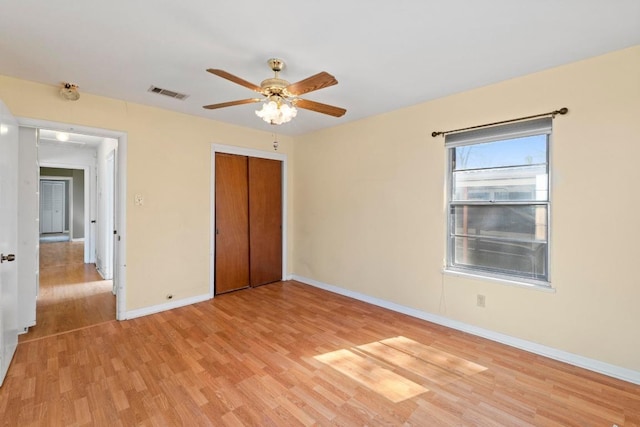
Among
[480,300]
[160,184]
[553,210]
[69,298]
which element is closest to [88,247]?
[69,298]

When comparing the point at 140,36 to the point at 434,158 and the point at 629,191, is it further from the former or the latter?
the point at 629,191

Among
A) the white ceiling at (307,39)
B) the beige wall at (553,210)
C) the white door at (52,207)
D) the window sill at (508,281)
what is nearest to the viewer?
the white ceiling at (307,39)

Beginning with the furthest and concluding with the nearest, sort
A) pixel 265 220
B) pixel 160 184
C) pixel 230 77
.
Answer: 1. pixel 265 220
2. pixel 160 184
3. pixel 230 77

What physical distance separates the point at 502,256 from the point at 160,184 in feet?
13.3

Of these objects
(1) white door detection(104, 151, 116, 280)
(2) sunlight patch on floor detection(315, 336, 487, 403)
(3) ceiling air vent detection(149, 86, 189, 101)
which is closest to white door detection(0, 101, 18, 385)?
(3) ceiling air vent detection(149, 86, 189, 101)

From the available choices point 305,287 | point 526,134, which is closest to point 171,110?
point 305,287

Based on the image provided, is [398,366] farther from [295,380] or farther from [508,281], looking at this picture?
[508,281]

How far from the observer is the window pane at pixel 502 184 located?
8.97 feet

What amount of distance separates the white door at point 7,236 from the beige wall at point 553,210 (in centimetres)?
351

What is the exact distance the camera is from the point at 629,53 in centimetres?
224

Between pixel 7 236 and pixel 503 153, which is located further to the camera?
pixel 503 153

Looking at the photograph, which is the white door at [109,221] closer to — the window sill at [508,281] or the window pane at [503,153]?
the window sill at [508,281]

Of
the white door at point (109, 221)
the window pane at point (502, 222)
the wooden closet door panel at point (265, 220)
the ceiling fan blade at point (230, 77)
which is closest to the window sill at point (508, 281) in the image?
the window pane at point (502, 222)

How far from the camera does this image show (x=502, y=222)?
9.73ft
